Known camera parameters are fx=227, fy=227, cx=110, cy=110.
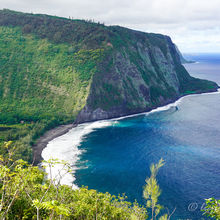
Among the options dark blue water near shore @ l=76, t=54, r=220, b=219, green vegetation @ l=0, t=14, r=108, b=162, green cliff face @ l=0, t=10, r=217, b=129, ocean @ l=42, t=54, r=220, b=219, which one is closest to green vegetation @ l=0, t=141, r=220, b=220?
dark blue water near shore @ l=76, t=54, r=220, b=219

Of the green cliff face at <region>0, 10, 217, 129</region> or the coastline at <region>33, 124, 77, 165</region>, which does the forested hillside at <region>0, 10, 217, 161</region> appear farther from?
the coastline at <region>33, 124, 77, 165</region>

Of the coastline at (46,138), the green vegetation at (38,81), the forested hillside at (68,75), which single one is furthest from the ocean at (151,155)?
the green vegetation at (38,81)

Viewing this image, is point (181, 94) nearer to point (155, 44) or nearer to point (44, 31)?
point (155, 44)

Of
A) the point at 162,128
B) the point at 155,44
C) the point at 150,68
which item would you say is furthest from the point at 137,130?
the point at 155,44

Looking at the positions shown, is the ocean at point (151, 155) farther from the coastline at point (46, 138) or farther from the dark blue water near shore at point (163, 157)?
the coastline at point (46, 138)

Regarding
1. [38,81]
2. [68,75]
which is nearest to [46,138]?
[38,81]

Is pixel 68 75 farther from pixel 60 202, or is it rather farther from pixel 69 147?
pixel 60 202
